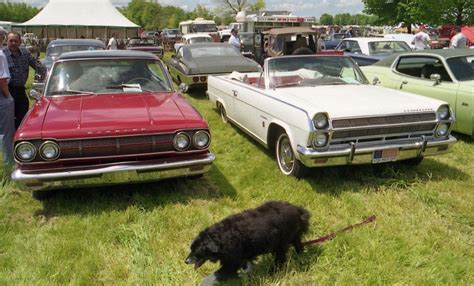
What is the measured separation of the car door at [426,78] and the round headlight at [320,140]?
3175 millimetres

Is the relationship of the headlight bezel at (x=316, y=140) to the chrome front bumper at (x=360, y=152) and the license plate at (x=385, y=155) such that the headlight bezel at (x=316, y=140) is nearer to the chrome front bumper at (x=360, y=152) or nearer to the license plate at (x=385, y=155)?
the chrome front bumper at (x=360, y=152)

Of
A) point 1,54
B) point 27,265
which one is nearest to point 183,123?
point 27,265

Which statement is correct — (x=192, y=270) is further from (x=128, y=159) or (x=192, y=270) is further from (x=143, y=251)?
(x=128, y=159)

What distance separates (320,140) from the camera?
4543 mm

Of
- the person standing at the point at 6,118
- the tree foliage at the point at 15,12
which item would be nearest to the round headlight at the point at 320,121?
the person standing at the point at 6,118

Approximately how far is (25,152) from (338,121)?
3.10 m

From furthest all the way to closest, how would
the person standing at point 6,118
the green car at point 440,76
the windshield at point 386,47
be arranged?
the windshield at point 386,47 < the green car at point 440,76 < the person standing at point 6,118

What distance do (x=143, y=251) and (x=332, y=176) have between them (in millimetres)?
2536

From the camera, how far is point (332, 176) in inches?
203

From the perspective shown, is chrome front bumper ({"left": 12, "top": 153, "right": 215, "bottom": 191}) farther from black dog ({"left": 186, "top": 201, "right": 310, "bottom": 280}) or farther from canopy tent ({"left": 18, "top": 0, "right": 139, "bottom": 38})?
canopy tent ({"left": 18, "top": 0, "right": 139, "bottom": 38})

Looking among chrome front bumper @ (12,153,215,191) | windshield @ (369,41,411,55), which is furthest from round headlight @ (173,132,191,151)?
windshield @ (369,41,411,55)

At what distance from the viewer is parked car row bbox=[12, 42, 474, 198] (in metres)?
4.07

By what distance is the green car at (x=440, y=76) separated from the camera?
6.51 meters

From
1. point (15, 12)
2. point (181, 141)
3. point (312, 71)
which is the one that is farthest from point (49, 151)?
point (15, 12)
